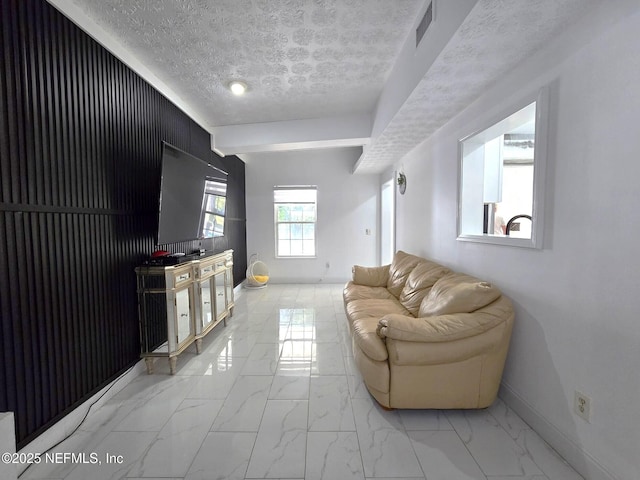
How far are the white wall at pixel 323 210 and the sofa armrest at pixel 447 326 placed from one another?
4088mm

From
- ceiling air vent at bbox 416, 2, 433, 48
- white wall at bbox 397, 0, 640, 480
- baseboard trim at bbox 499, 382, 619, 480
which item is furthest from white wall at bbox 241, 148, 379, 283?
baseboard trim at bbox 499, 382, 619, 480

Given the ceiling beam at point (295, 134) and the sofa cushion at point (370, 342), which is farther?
the ceiling beam at point (295, 134)

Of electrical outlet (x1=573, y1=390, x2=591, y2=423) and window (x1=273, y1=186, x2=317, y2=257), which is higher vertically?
window (x1=273, y1=186, x2=317, y2=257)

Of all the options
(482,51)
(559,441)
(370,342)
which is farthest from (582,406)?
(482,51)

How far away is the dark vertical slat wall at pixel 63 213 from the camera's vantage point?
1399 mm

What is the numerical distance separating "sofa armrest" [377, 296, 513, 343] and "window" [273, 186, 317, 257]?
421 centimetres

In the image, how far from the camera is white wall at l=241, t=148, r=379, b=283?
569 cm

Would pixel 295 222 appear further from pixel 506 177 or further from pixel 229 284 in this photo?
pixel 506 177

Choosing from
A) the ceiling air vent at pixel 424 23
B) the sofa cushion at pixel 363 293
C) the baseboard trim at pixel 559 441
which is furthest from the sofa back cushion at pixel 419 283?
the ceiling air vent at pixel 424 23

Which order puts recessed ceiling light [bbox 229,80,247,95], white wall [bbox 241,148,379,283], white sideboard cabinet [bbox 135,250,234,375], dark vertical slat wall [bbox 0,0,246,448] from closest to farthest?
dark vertical slat wall [bbox 0,0,246,448]
white sideboard cabinet [bbox 135,250,234,375]
recessed ceiling light [bbox 229,80,247,95]
white wall [bbox 241,148,379,283]

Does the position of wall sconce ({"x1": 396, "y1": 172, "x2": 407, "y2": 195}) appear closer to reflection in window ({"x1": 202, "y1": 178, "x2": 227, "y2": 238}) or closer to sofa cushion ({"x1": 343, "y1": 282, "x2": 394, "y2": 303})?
sofa cushion ({"x1": 343, "y1": 282, "x2": 394, "y2": 303})

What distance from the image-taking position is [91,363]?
1858 mm

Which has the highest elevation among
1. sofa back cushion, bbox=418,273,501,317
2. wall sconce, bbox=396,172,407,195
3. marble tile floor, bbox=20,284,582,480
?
wall sconce, bbox=396,172,407,195

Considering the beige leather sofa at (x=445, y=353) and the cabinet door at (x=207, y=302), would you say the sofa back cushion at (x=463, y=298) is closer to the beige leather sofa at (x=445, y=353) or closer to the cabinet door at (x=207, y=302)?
the beige leather sofa at (x=445, y=353)
